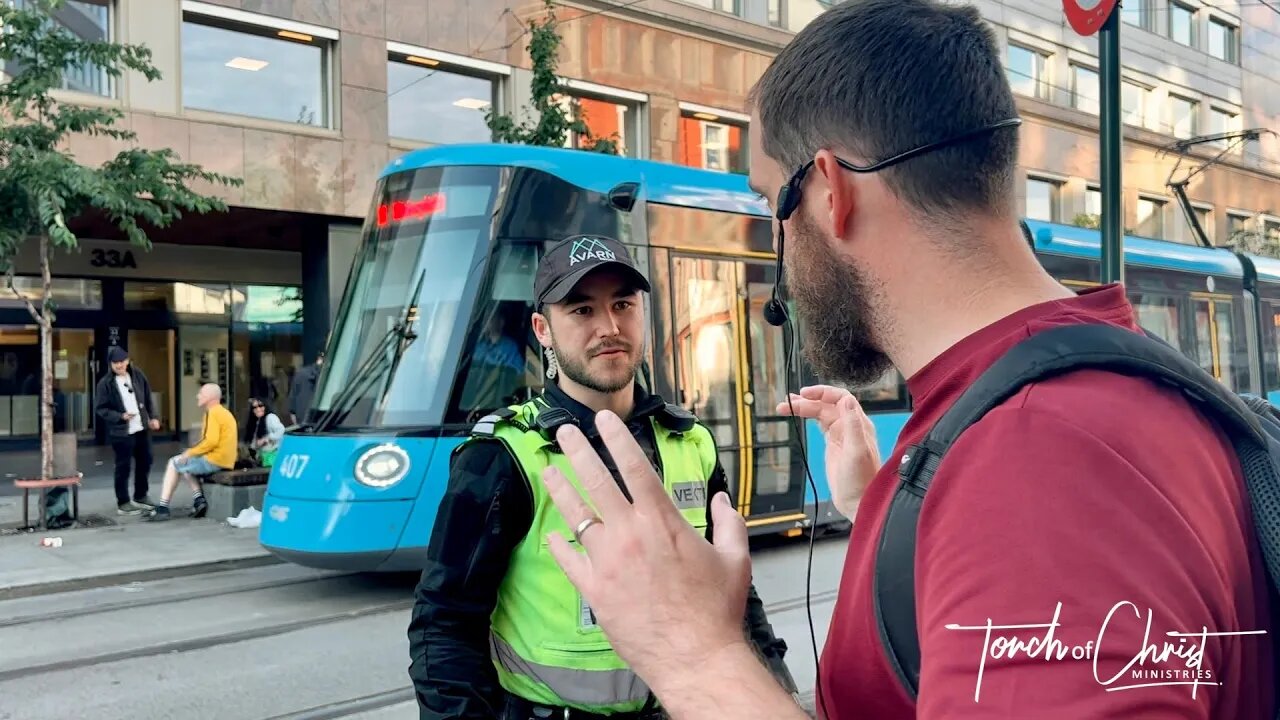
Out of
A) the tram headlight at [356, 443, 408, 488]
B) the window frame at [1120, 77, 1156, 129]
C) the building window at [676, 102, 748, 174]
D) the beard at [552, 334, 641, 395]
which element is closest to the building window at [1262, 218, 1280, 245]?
the window frame at [1120, 77, 1156, 129]

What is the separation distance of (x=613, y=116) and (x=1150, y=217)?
20656 mm

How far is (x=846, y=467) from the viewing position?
1.76m

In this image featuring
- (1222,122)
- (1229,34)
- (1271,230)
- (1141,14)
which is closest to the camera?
(1141,14)

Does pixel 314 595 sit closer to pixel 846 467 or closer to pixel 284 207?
pixel 846 467

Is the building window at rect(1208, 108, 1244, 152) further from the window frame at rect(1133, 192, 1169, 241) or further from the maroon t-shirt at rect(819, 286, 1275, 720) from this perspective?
the maroon t-shirt at rect(819, 286, 1275, 720)

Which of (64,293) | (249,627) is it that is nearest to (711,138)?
(64,293)

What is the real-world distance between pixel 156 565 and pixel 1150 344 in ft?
31.5

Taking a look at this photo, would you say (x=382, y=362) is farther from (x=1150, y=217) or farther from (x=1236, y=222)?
(x=1236, y=222)

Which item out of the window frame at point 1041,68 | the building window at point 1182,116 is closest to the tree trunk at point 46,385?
the window frame at point 1041,68

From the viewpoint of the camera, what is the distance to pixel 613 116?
20.1 m

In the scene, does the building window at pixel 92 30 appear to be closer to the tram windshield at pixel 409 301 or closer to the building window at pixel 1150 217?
the tram windshield at pixel 409 301

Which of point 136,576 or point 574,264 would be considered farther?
point 136,576

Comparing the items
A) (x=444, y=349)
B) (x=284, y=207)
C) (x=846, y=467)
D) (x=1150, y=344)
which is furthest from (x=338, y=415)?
(x=284, y=207)

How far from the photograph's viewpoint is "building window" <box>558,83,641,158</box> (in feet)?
64.2
